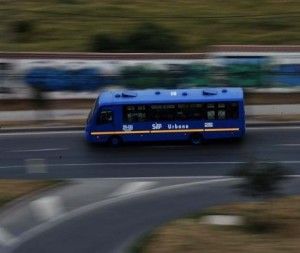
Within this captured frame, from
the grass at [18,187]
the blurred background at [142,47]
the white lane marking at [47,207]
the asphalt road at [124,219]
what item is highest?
the blurred background at [142,47]

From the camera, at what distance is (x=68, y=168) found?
25.2 m

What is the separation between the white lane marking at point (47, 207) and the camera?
752 inches

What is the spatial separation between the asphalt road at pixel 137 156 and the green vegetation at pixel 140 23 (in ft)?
34.7

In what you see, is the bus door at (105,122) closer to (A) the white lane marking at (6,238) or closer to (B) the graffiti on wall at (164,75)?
(B) the graffiti on wall at (164,75)

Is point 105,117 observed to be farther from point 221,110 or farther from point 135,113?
point 221,110

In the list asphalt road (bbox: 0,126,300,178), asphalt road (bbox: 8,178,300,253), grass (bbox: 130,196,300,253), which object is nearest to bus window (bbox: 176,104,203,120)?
asphalt road (bbox: 0,126,300,178)

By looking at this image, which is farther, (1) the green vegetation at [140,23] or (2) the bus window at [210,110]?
(1) the green vegetation at [140,23]

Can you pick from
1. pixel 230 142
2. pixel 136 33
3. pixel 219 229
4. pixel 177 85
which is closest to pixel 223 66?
pixel 177 85

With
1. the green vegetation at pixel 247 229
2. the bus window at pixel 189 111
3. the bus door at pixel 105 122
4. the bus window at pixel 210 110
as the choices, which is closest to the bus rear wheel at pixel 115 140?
the bus door at pixel 105 122

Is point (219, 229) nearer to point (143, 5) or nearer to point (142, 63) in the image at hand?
point (142, 63)

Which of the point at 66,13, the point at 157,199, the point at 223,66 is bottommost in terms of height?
the point at 157,199

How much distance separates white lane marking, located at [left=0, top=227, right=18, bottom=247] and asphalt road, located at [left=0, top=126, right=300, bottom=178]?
6307 millimetres

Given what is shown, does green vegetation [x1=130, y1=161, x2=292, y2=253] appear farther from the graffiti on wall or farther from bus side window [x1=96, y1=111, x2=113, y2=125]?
the graffiti on wall

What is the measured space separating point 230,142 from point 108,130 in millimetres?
4663
